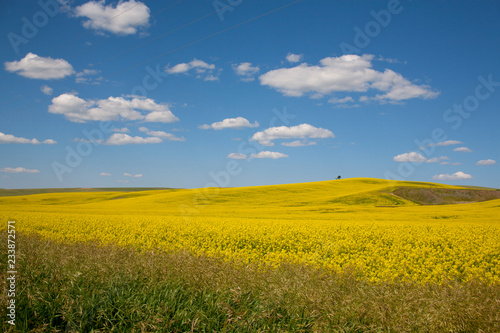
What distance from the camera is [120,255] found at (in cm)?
589

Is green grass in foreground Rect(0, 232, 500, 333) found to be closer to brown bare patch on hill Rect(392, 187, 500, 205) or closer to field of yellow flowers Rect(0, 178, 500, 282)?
field of yellow flowers Rect(0, 178, 500, 282)

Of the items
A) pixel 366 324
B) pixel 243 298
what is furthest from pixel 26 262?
pixel 366 324

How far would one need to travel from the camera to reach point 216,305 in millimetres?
3684

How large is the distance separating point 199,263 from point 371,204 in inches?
1022

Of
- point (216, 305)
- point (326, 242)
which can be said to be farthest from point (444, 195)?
point (216, 305)

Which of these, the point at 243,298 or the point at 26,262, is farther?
the point at 26,262

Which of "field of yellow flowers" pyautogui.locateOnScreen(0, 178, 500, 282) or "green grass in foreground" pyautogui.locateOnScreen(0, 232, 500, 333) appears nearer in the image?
"green grass in foreground" pyautogui.locateOnScreen(0, 232, 500, 333)

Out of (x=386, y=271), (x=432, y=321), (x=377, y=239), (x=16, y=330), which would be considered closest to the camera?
(x=16, y=330)

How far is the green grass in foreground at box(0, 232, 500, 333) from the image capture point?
347cm

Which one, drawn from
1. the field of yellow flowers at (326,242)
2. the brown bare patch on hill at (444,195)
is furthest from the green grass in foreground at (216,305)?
the brown bare patch on hill at (444,195)

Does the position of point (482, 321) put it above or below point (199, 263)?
below

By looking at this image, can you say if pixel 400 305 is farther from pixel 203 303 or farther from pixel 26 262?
pixel 26 262

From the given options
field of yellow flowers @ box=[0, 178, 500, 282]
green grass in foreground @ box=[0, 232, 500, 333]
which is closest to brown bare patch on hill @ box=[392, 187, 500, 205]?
field of yellow flowers @ box=[0, 178, 500, 282]

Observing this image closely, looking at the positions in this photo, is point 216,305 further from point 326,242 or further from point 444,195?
point 444,195
